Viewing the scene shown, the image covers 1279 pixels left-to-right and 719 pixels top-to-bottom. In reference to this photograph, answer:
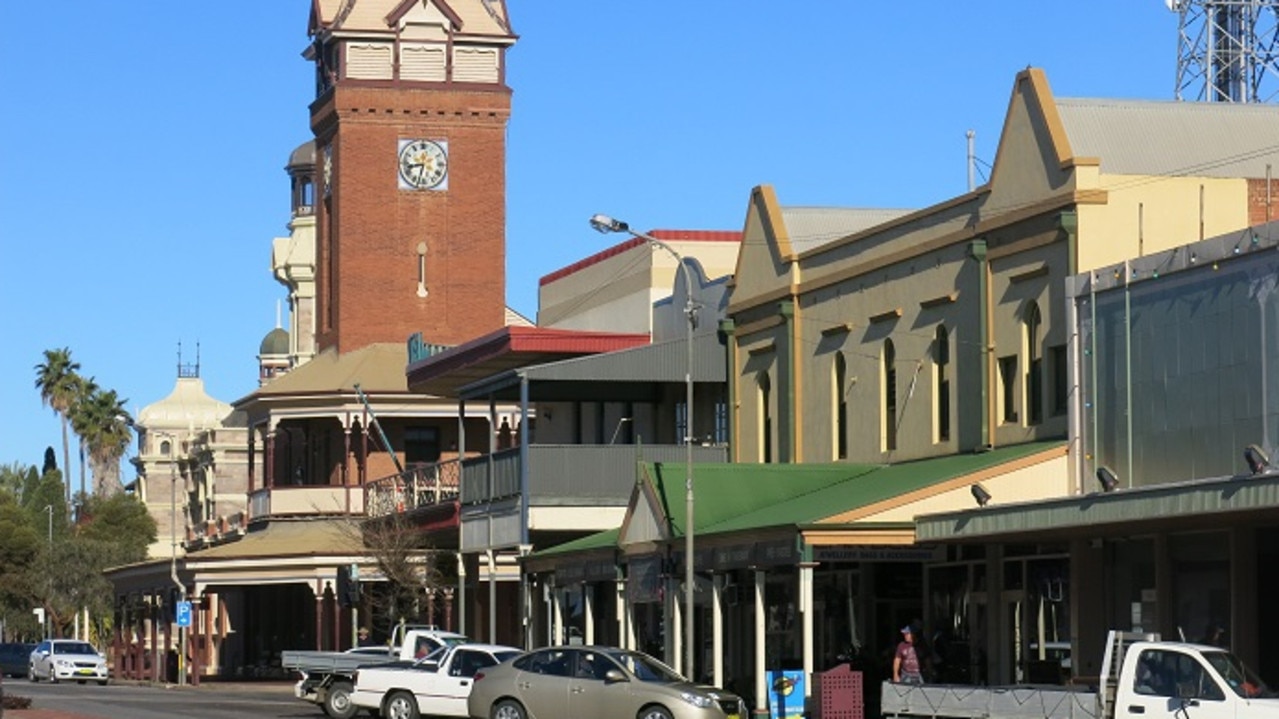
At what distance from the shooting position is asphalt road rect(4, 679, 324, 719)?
45000mm

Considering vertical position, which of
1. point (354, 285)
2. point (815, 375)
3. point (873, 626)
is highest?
point (354, 285)

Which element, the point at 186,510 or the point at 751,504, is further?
the point at 186,510

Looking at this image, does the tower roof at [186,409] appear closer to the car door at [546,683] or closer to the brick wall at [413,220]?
the brick wall at [413,220]

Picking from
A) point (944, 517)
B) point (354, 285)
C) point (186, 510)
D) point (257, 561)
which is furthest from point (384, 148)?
point (944, 517)

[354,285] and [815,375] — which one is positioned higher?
[354,285]

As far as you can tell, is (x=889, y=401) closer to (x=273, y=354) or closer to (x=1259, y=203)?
(x=1259, y=203)

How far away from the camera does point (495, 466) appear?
176 ft

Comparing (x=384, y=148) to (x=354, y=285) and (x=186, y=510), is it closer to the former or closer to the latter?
(x=354, y=285)

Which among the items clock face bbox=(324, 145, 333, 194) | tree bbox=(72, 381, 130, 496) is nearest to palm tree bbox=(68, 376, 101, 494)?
tree bbox=(72, 381, 130, 496)

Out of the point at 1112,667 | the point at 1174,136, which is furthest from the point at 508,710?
the point at 1174,136

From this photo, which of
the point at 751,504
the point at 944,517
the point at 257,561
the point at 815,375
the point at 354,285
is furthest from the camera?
the point at 354,285

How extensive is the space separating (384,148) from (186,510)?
3631cm

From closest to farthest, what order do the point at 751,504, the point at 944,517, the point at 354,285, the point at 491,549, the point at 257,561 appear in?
the point at 944,517 → the point at 751,504 → the point at 491,549 → the point at 257,561 → the point at 354,285

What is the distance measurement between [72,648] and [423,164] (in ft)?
61.8
